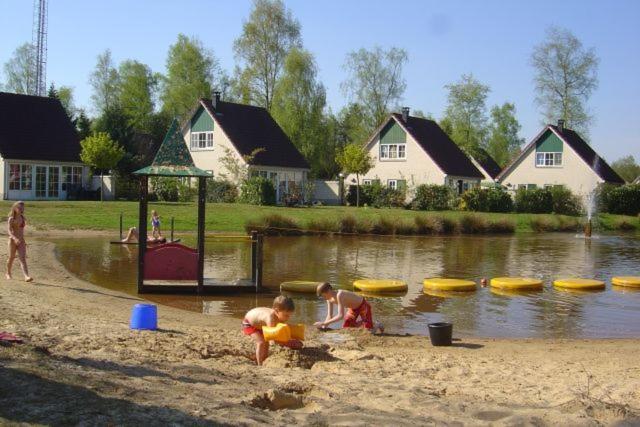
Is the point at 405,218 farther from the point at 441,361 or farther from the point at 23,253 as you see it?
the point at 441,361

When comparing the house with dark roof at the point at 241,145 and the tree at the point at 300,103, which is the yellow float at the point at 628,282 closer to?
the house with dark roof at the point at 241,145

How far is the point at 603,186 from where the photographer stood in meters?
56.2

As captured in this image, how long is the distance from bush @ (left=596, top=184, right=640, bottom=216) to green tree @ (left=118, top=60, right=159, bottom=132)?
4678 cm

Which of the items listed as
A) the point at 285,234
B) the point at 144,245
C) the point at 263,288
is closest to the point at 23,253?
the point at 144,245

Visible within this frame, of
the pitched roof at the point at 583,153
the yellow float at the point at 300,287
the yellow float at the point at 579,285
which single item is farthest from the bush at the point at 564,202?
the yellow float at the point at 300,287

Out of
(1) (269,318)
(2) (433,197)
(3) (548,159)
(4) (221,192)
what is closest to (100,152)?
(4) (221,192)

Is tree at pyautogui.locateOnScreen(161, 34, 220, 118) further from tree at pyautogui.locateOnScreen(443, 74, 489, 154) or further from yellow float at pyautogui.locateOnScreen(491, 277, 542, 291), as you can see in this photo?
yellow float at pyautogui.locateOnScreen(491, 277, 542, 291)

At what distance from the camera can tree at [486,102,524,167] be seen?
351 feet

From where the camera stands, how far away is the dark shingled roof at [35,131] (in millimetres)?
43969

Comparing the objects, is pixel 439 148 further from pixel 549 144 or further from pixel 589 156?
pixel 589 156

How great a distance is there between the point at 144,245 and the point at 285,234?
17.0 metres

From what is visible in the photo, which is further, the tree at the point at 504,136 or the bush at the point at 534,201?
the tree at the point at 504,136

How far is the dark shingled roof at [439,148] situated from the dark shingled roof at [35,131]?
84.0 ft

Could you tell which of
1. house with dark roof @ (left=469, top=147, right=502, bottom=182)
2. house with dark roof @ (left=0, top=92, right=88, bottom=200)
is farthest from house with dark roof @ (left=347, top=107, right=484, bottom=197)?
house with dark roof @ (left=0, top=92, right=88, bottom=200)
